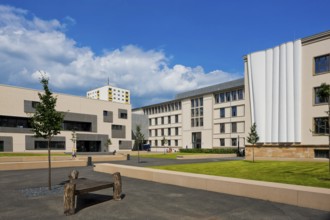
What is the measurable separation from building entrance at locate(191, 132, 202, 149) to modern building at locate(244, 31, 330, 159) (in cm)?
3874

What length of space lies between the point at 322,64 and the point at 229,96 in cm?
3726

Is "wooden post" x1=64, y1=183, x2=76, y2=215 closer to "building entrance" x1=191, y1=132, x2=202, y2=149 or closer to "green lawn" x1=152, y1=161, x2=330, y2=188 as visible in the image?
"green lawn" x1=152, y1=161, x2=330, y2=188

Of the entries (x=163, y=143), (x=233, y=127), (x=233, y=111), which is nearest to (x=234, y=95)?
(x=233, y=111)

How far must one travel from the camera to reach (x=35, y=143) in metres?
53.7

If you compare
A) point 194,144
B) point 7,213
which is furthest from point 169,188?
point 194,144

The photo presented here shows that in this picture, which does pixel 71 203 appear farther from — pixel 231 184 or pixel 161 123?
pixel 161 123

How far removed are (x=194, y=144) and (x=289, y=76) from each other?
152 ft

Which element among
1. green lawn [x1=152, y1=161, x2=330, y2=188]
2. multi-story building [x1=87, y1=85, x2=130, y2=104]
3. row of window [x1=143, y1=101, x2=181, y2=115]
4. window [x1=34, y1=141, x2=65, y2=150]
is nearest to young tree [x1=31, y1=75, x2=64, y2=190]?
green lawn [x1=152, y1=161, x2=330, y2=188]

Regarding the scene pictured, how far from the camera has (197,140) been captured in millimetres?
74625

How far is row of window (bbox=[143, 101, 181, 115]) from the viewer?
8388 cm

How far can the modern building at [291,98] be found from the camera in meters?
29.3

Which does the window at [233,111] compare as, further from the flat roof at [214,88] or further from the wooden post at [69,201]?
the wooden post at [69,201]

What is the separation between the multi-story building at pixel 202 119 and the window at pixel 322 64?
32.4m

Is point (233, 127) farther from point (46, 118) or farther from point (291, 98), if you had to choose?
point (46, 118)
